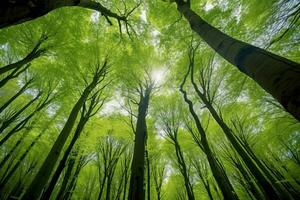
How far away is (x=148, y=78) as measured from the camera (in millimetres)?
9953

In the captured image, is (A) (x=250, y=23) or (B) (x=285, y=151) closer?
(A) (x=250, y=23)

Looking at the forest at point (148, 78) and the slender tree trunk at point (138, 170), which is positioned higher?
the forest at point (148, 78)

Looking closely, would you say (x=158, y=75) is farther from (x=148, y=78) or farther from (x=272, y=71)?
(x=272, y=71)

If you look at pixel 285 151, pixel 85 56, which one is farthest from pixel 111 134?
pixel 285 151

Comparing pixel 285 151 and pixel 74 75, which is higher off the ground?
pixel 285 151

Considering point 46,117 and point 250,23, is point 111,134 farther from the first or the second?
point 250,23

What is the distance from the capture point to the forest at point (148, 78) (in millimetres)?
2467

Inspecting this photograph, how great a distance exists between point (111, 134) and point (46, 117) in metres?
5.96

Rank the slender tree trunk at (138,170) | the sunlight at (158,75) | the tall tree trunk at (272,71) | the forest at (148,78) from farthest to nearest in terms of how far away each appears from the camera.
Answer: the sunlight at (158,75) < the slender tree trunk at (138,170) < the forest at (148,78) < the tall tree trunk at (272,71)

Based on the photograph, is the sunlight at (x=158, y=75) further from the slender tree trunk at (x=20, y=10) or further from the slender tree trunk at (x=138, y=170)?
the slender tree trunk at (x=20, y=10)

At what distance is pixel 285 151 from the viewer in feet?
67.8

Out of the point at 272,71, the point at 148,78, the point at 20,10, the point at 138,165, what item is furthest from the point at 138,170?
the point at 148,78

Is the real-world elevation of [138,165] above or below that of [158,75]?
below

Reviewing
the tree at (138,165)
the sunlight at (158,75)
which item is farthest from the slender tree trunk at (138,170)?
the sunlight at (158,75)
